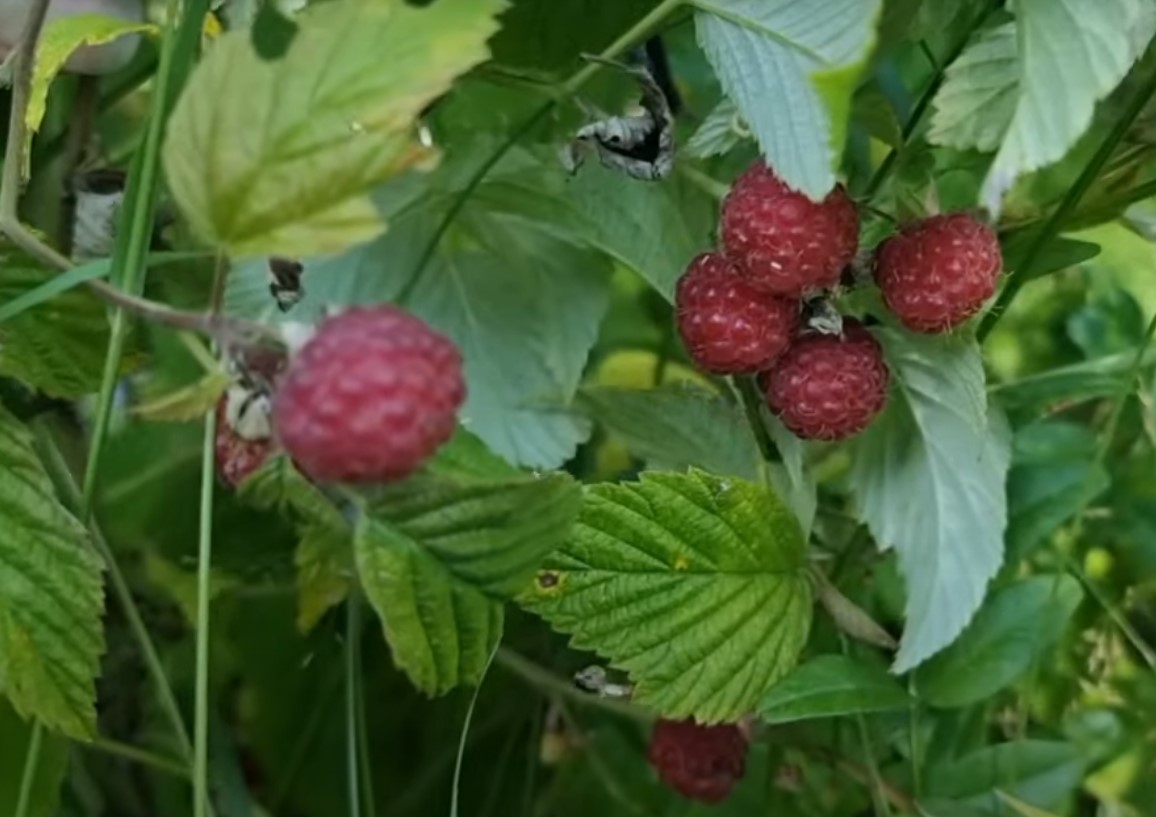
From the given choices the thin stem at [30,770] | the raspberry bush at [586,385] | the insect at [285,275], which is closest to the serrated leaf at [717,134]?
the raspberry bush at [586,385]

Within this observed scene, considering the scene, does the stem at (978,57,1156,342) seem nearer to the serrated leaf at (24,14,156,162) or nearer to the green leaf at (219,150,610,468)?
the green leaf at (219,150,610,468)

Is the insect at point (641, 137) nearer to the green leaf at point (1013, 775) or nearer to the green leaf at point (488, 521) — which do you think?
the green leaf at point (488, 521)

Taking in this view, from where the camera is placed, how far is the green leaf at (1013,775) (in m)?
0.51

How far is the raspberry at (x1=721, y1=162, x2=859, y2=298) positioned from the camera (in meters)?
0.37

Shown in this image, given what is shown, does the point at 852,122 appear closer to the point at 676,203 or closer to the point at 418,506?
the point at 676,203

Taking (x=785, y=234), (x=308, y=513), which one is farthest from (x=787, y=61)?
(x=308, y=513)

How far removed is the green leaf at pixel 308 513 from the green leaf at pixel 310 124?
0.17 feet

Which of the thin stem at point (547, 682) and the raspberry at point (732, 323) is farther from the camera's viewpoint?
the thin stem at point (547, 682)

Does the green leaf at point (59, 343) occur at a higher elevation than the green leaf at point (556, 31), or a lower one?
lower

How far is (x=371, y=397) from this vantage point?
0.24 m

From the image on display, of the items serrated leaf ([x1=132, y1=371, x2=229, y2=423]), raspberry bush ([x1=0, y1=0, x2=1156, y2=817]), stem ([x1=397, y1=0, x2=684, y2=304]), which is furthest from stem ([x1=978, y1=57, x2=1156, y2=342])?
serrated leaf ([x1=132, y1=371, x2=229, y2=423])

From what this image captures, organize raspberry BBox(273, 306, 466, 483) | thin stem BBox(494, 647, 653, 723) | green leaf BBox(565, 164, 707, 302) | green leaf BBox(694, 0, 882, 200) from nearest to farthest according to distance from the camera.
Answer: raspberry BBox(273, 306, 466, 483) → green leaf BBox(694, 0, 882, 200) → green leaf BBox(565, 164, 707, 302) → thin stem BBox(494, 647, 653, 723)

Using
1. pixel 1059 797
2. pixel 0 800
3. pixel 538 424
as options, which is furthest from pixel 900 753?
pixel 0 800

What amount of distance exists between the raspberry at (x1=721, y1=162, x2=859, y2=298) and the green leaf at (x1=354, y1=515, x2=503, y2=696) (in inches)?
3.9
